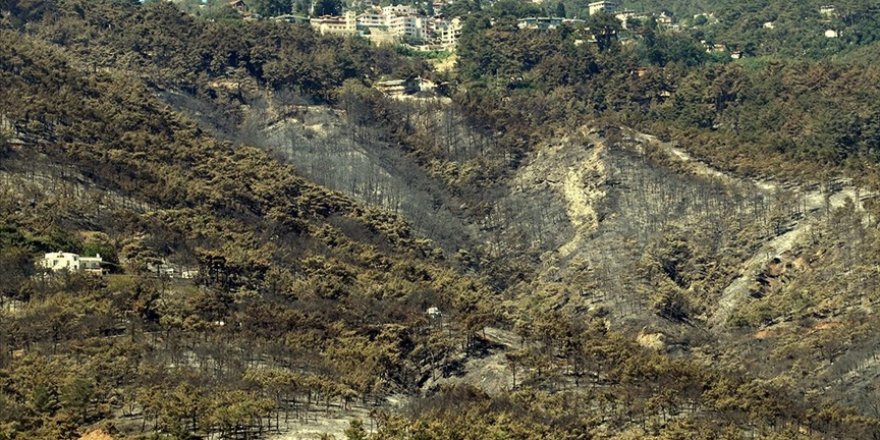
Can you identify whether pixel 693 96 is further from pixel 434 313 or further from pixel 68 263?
pixel 68 263

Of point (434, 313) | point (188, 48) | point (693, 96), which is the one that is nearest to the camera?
point (434, 313)

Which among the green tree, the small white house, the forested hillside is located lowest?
the small white house

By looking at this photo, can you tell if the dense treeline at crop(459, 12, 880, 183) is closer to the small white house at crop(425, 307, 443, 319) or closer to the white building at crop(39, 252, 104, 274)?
the small white house at crop(425, 307, 443, 319)

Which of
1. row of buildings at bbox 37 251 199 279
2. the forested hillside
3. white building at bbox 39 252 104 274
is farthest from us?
white building at bbox 39 252 104 274

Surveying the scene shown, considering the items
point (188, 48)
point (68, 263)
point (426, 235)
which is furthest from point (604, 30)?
point (68, 263)

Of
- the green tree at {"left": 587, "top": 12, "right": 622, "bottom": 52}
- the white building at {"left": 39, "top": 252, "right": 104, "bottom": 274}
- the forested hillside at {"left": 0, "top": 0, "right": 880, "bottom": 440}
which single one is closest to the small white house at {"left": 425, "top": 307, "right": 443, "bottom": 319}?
the forested hillside at {"left": 0, "top": 0, "right": 880, "bottom": 440}

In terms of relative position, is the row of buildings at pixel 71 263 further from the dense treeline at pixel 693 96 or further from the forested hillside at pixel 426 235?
the dense treeline at pixel 693 96

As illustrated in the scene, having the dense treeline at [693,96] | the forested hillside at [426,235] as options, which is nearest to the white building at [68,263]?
the forested hillside at [426,235]
